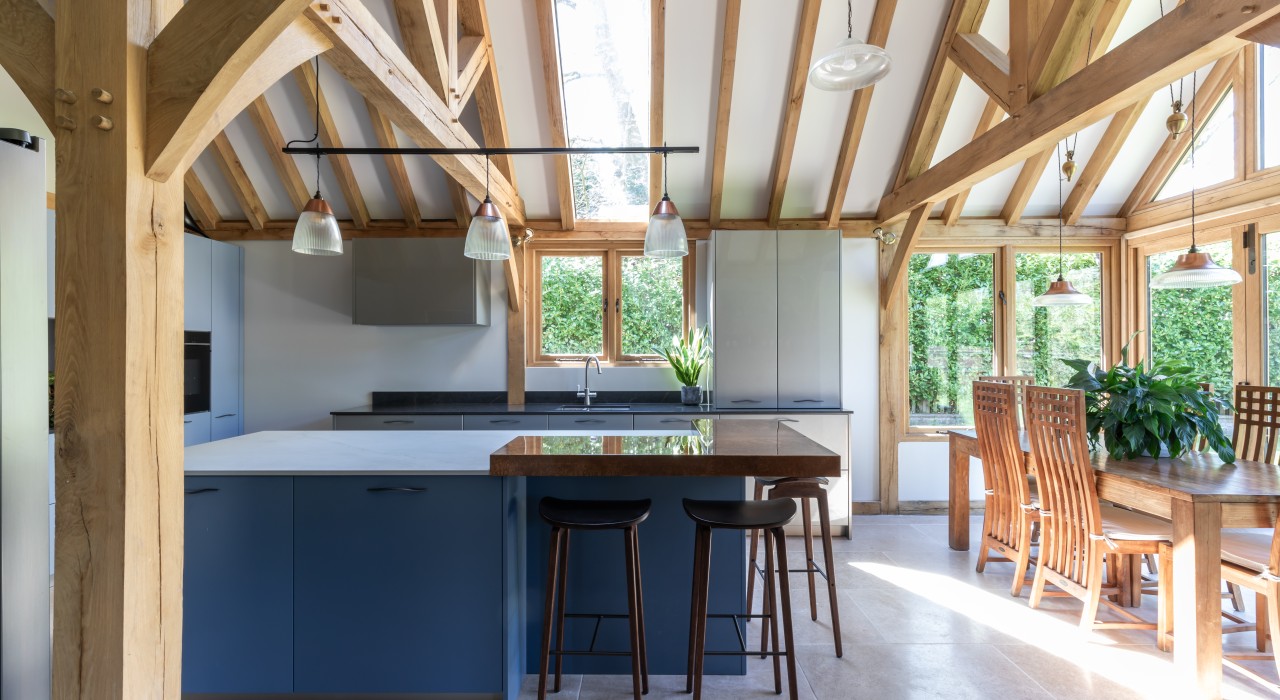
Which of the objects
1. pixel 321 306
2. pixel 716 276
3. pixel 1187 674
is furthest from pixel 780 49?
pixel 321 306

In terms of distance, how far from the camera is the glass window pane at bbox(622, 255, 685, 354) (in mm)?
5023

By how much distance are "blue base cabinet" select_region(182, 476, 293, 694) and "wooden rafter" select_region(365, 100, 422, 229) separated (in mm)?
2457

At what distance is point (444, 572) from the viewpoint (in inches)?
85.1

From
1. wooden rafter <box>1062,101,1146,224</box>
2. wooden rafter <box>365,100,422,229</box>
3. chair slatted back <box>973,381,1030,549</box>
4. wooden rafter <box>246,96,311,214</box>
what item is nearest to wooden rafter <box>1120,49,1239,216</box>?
wooden rafter <box>1062,101,1146,224</box>

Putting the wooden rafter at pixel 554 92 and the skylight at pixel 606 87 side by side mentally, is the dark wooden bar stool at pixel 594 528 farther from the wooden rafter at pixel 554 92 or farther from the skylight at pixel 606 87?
the skylight at pixel 606 87

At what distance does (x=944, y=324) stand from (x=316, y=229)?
4.62 m

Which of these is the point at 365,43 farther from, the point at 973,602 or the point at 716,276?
the point at 973,602

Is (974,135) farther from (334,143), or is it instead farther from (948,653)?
(334,143)

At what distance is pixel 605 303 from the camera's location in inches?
199

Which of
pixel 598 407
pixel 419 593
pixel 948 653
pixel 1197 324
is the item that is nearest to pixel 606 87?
pixel 598 407

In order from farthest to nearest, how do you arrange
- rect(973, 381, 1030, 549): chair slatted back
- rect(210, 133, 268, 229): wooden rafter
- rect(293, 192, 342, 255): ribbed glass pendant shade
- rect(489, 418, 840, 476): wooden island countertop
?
rect(210, 133, 268, 229): wooden rafter → rect(973, 381, 1030, 549): chair slatted back → rect(293, 192, 342, 255): ribbed glass pendant shade → rect(489, 418, 840, 476): wooden island countertop

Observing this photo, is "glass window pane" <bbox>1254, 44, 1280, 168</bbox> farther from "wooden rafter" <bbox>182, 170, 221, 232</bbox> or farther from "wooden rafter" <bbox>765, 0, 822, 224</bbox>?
"wooden rafter" <bbox>182, 170, 221, 232</bbox>

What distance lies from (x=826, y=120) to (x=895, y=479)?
2.88 m

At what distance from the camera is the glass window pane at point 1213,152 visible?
3.95 meters
